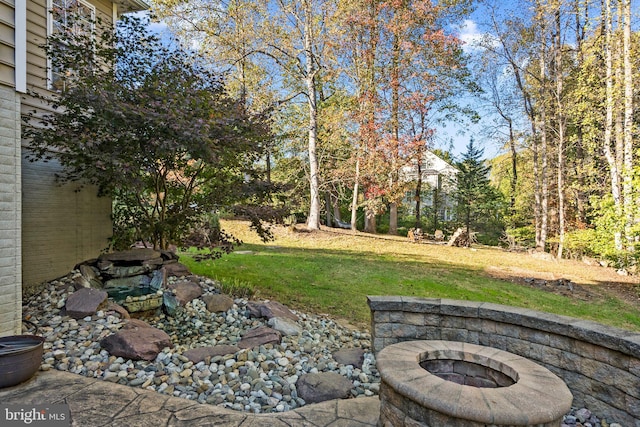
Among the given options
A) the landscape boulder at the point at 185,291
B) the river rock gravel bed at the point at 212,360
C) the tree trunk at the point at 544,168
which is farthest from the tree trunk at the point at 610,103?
the landscape boulder at the point at 185,291

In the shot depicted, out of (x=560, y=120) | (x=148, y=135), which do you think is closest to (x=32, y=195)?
(x=148, y=135)

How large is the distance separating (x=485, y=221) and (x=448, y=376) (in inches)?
626

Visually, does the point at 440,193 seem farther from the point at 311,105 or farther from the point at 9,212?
the point at 9,212

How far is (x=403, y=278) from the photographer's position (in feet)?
22.9

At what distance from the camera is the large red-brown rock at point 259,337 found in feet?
11.6

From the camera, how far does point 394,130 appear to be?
43.6ft

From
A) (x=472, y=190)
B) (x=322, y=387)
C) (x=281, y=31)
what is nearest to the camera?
(x=322, y=387)

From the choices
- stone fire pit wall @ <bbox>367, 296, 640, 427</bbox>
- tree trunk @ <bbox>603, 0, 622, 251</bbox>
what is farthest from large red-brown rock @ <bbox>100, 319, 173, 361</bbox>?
tree trunk @ <bbox>603, 0, 622, 251</bbox>

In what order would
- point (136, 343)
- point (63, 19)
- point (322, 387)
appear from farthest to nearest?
point (63, 19) → point (136, 343) → point (322, 387)

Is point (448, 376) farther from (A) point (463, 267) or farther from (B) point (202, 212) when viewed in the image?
(A) point (463, 267)

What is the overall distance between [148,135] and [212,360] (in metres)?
2.46

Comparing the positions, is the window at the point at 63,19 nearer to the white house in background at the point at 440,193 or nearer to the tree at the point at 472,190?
the white house in background at the point at 440,193

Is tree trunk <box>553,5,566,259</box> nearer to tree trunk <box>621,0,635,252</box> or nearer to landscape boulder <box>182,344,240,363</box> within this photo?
tree trunk <box>621,0,635,252</box>

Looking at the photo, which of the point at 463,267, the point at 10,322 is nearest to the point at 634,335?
the point at 10,322
